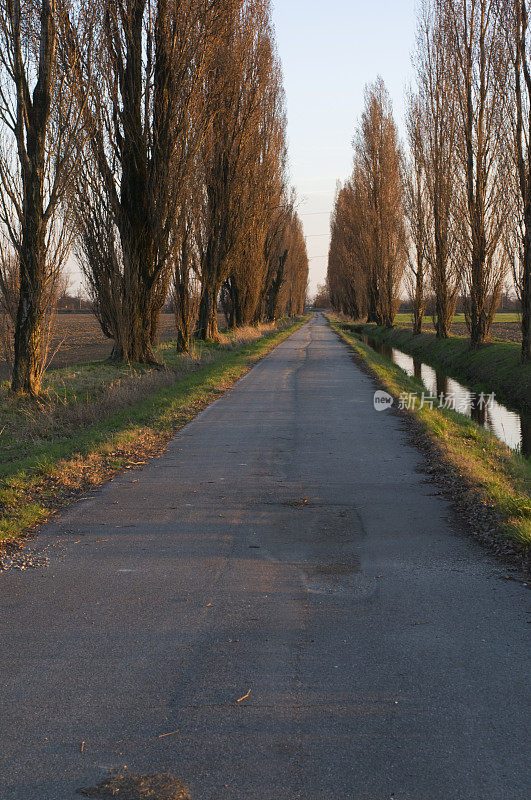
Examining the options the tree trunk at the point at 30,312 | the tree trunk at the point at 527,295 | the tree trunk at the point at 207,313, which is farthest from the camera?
the tree trunk at the point at 207,313

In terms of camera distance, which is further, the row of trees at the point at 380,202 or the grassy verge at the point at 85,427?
the row of trees at the point at 380,202

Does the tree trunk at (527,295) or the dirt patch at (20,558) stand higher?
the tree trunk at (527,295)

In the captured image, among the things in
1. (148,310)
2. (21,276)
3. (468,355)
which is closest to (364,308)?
(468,355)

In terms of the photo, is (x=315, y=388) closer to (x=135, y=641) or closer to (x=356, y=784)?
(x=135, y=641)

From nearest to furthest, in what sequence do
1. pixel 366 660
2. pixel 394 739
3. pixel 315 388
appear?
pixel 394 739 < pixel 366 660 < pixel 315 388

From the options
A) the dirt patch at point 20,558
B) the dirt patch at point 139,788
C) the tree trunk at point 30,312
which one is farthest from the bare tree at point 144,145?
the dirt patch at point 139,788

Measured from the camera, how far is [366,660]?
3.80m

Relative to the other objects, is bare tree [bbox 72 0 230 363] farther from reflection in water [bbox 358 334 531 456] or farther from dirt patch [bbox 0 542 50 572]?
dirt patch [bbox 0 542 50 572]

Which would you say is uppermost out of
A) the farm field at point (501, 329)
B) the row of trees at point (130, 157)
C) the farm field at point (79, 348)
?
the row of trees at point (130, 157)

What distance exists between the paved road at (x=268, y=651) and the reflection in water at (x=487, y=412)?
6.61 m

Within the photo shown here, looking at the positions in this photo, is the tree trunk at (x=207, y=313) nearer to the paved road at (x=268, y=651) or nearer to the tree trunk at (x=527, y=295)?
the tree trunk at (x=527, y=295)

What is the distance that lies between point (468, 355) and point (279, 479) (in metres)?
18.9

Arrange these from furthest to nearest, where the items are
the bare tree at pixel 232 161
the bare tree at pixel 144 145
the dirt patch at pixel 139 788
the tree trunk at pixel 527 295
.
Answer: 1. the bare tree at pixel 232 161
2. the tree trunk at pixel 527 295
3. the bare tree at pixel 144 145
4. the dirt patch at pixel 139 788

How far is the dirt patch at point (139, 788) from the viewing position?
2.72 meters
